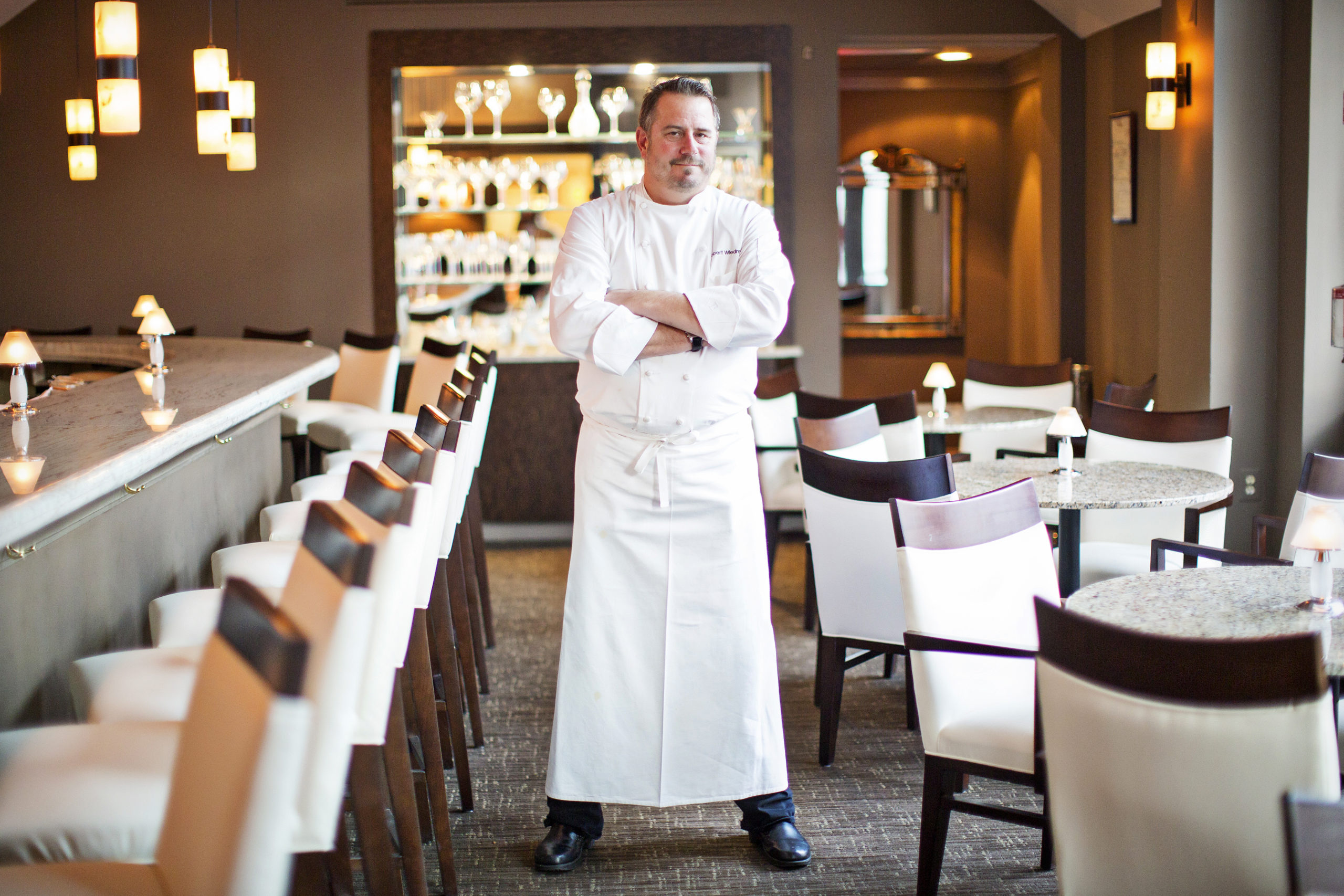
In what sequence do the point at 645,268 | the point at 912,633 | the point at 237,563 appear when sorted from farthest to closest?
the point at 645,268 → the point at 237,563 → the point at 912,633

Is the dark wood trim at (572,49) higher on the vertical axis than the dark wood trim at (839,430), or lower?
higher

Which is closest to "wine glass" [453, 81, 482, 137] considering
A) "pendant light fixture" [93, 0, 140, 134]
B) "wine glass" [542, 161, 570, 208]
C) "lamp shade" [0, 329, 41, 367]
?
"wine glass" [542, 161, 570, 208]

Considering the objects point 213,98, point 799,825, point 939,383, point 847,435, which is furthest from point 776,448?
point 213,98

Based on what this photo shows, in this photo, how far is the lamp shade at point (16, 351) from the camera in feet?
10.4

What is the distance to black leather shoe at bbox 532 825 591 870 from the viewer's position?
277 centimetres

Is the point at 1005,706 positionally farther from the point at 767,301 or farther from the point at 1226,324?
the point at 1226,324

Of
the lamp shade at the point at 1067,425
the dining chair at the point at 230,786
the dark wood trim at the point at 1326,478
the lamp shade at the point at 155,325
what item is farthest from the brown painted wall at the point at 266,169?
the dining chair at the point at 230,786

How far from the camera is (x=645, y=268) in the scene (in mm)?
2789

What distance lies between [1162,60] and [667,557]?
404 centimetres

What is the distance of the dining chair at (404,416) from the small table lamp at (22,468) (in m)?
2.07

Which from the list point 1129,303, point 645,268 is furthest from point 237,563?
point 1129,303

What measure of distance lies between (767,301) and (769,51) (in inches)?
168

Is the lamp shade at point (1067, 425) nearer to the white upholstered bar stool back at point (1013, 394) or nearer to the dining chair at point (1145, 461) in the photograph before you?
the dining chair at point (1145, 461)

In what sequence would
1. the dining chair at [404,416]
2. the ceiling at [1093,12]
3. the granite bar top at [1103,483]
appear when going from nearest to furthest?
1. the granite bar top at [1103,483]
2. the dining chair at [404,416]
3. the ceiling at [1093,12]
